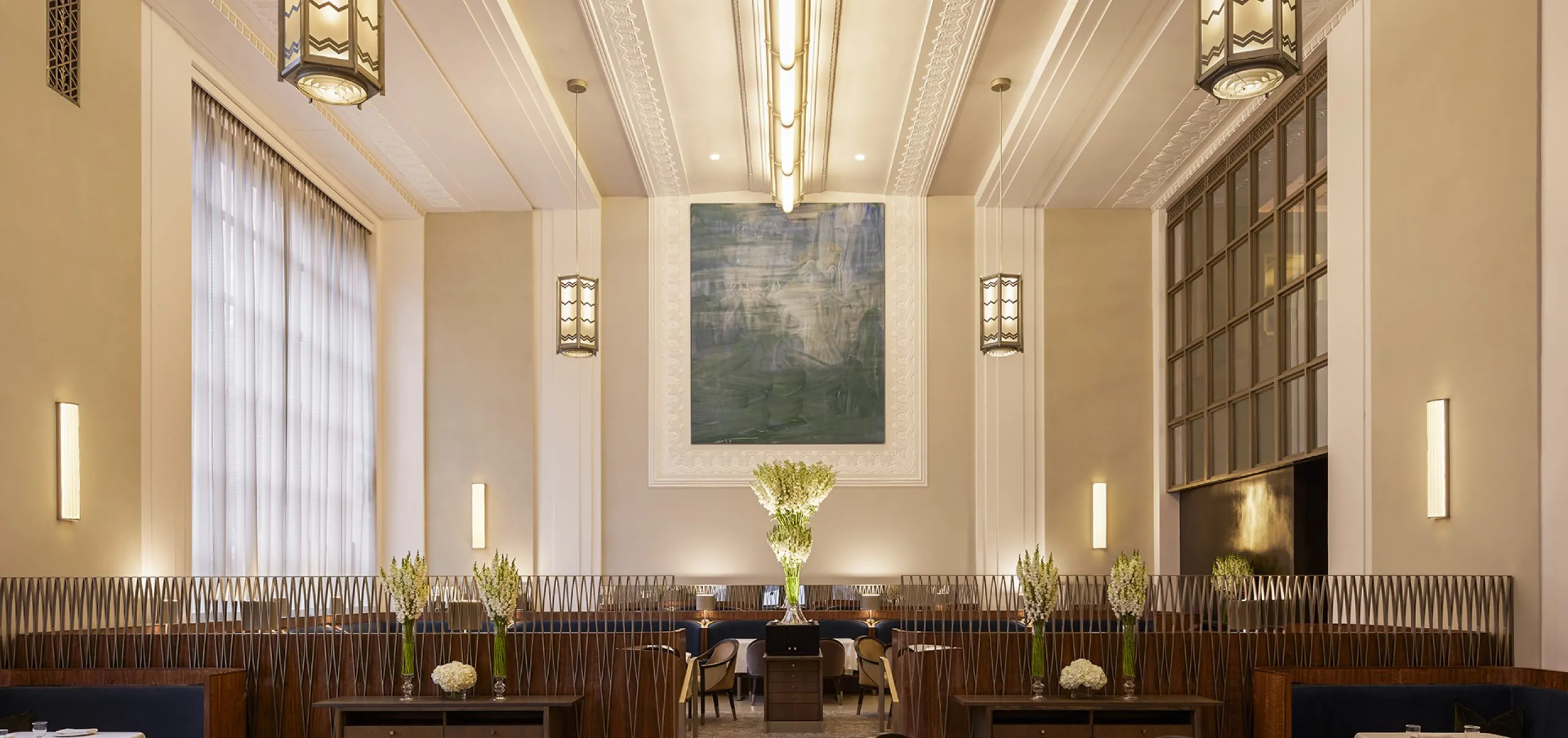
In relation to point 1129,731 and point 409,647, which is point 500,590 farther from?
point 1129,731

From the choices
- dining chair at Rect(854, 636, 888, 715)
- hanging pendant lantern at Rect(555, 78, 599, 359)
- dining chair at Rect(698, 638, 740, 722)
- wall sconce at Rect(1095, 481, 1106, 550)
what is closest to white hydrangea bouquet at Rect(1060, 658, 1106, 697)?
dining chair at Rect(854, 636, 888, 715)

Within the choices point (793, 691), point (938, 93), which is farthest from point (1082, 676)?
point (938, 93)

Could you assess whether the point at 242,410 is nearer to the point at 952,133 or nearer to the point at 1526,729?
the point at 952,133

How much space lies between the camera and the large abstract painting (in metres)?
15.3

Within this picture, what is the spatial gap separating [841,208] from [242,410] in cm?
755

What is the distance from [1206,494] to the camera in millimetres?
13031

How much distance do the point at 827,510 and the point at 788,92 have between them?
6074 millimetres

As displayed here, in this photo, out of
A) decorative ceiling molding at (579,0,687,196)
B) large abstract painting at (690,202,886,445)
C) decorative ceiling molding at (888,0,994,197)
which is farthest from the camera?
large abstract painting at (690,202,886,445)

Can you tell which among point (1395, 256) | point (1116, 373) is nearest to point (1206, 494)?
point (1116, 373)

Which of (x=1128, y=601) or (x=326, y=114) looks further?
(x=326, y=114)

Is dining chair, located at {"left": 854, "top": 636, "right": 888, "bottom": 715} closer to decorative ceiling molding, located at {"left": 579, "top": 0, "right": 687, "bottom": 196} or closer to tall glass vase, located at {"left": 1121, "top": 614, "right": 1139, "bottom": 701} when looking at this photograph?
tall glass vase, located at {"left": 1121, "top": 614, "right": 1139, "bottom": 701}

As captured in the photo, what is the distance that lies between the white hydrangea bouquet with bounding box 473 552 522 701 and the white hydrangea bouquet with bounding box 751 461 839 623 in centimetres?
299

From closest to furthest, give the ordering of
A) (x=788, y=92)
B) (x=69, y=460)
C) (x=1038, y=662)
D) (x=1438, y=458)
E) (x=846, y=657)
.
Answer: (x=1038, y=662)
(x=1438, y=458)
(x=69, y=460)
(x=788, y=92)
(x=846, y=657)

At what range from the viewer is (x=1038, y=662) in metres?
7.20
